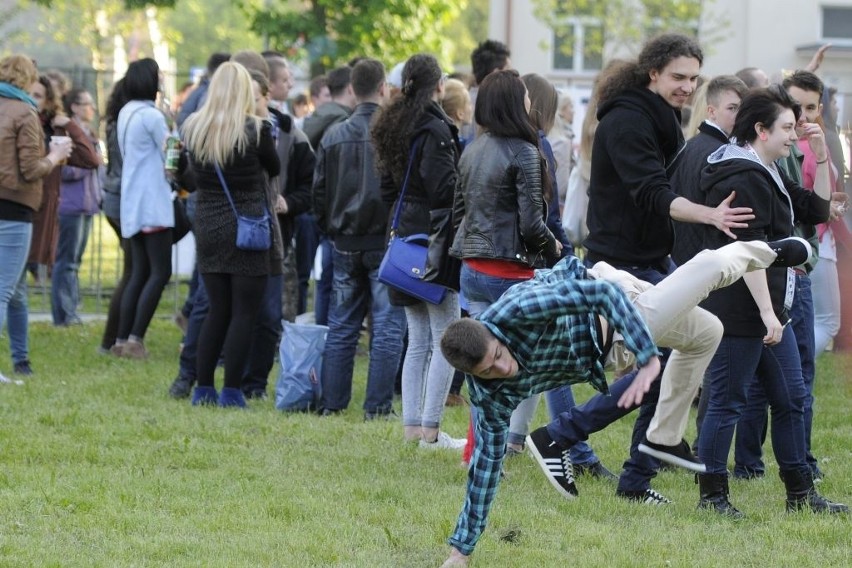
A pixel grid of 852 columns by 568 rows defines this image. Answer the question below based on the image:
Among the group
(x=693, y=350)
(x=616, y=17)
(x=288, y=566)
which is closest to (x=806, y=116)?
(x=693, y=350)

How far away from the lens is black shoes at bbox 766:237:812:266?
542 centimetres

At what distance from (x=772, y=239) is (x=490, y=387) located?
1.70m

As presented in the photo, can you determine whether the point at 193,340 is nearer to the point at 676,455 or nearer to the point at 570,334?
the point at 676,455

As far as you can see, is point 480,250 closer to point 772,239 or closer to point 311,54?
point 772,239

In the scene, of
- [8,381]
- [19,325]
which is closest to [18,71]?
[19,325]

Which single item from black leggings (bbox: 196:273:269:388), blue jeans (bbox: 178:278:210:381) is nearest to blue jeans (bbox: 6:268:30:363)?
blue jeans (bbox: 178:278:210:381)

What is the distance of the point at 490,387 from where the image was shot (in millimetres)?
4887

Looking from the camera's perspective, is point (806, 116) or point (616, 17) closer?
point (806, 116)

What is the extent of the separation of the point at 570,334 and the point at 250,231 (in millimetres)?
3698

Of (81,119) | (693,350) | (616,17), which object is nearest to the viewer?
(693,350)

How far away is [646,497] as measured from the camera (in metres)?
6.32

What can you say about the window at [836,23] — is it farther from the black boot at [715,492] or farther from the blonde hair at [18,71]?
the black boot at [715,492]

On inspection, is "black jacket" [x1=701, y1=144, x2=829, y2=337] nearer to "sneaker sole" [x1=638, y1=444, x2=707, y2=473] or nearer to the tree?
"sneaker sole" [x1=638, y1=444, x2=707, y2=473]

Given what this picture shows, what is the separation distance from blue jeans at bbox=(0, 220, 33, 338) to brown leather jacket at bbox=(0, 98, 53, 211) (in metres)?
0.18
